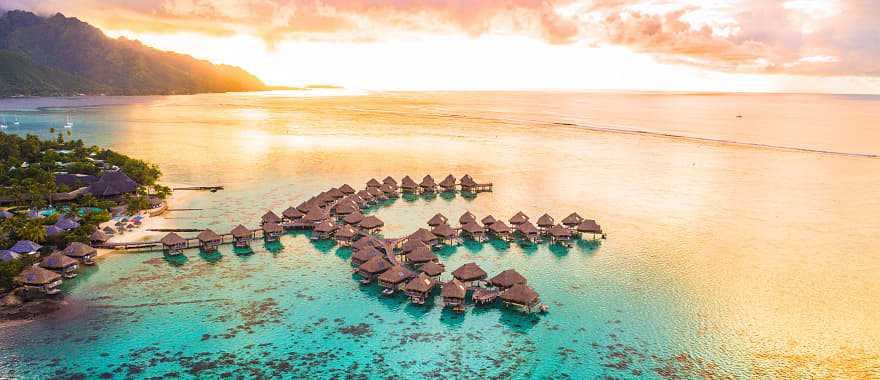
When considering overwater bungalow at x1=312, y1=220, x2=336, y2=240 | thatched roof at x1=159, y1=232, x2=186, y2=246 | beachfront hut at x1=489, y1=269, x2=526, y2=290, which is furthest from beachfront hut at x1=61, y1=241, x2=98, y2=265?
beachfront hut at x1=489, y1=269, x2=526, y2=290

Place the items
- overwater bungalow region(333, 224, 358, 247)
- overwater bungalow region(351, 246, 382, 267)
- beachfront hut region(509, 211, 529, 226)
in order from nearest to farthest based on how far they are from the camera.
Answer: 1. overwater bungalow region(351, 246, 382, 267)
2. overwater bungalow region(333, 224, 358, 247)
3. beachfront hut region(509, 211, 529, 226)

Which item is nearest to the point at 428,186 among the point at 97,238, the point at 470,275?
the point at 470,275

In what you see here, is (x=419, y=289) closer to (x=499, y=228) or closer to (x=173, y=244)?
(x=499, y=228)

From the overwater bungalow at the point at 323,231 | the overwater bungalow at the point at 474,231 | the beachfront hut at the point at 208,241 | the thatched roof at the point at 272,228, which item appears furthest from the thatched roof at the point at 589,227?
the beachfront hut at the point at 208,241

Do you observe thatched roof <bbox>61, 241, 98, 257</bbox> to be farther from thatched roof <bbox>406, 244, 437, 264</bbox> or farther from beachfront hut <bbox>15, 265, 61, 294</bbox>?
thatched roof <bbox>406, 244, 437, 264</bbox>

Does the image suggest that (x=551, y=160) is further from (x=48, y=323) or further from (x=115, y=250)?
(x=48, y=323)

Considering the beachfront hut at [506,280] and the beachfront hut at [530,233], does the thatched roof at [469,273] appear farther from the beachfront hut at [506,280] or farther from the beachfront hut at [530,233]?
the beachfront hut at [530,233]
